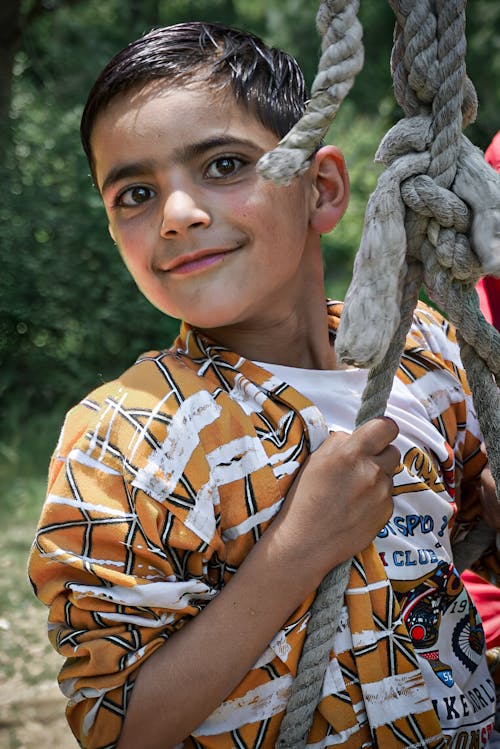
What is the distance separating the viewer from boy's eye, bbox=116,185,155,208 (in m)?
1.26

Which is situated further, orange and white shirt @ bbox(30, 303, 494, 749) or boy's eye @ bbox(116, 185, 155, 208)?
boy's eye @ bbox(116, 185, 155, 208)

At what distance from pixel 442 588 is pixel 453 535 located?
0.84 ft

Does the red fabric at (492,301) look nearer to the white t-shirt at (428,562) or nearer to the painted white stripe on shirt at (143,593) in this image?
the white t-shirt at (428,562)

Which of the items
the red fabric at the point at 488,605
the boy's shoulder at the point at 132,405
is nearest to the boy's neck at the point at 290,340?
the boy's shoulder at the point at 132,405

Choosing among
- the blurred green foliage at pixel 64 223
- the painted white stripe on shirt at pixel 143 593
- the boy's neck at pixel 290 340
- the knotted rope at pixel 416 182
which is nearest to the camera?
the knotted rope at pixel 416 182

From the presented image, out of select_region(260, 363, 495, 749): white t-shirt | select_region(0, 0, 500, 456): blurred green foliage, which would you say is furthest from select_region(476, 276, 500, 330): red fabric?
select_region(0, 0, 500, 456): blurred green foliage

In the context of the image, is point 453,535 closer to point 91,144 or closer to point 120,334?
point 91,144

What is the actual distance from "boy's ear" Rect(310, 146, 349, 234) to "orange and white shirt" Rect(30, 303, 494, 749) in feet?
0.85

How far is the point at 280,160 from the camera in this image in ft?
3.05

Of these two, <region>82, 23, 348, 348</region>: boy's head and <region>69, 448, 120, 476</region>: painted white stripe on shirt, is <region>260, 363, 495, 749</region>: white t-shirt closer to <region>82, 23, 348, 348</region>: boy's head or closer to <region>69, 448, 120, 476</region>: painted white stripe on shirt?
<region>82, 23, 348, 348</region>: boy's head

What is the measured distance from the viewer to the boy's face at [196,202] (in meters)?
1.22

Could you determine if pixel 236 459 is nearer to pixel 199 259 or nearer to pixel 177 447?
pixel 177 447

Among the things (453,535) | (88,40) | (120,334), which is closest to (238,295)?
(453,535)

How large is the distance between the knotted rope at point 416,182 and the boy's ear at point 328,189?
0.35 m
